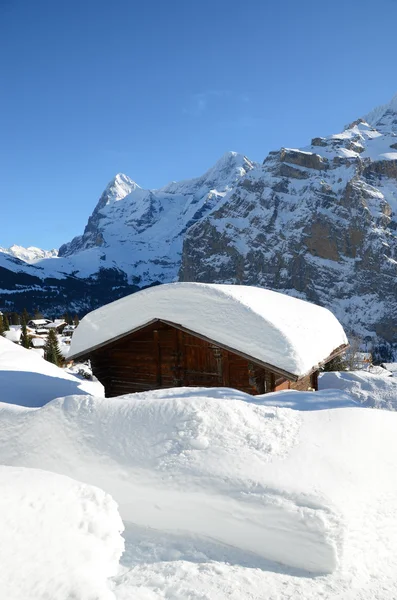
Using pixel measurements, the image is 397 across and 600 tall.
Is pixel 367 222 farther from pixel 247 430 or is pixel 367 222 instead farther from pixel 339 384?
pixel 247 430

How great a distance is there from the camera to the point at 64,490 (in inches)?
145

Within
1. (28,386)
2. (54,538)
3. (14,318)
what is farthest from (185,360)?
(14,318)

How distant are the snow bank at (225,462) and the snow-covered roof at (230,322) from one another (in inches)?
104

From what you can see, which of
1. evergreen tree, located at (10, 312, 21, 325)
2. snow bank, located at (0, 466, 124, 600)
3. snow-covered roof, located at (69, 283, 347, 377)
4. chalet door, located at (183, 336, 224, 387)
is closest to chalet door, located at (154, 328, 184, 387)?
chalet door, located at (183, 336, 224, 387)

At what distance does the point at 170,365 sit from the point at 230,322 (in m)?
2.66

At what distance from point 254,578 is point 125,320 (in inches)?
294

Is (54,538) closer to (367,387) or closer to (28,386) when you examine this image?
(28,386)

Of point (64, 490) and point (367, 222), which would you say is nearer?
point (64, 490)

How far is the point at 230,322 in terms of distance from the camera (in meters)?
9.30

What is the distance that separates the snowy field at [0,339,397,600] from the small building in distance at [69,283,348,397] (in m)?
2.24

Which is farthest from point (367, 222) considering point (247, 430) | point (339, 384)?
point (247, 430)

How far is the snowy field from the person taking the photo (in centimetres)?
329

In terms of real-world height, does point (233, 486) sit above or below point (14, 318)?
below

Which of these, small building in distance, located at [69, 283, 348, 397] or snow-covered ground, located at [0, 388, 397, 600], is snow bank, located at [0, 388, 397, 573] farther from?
small building in distance, located at [69, 283, 348, 397]
